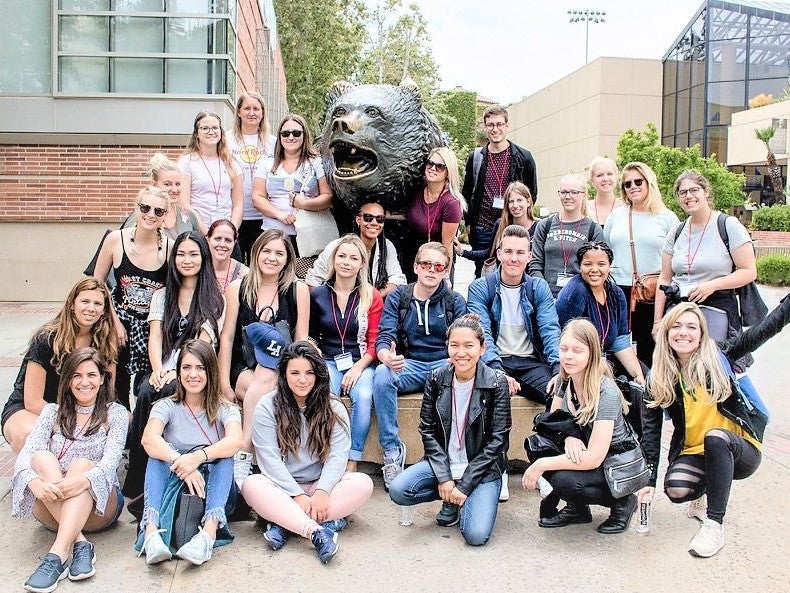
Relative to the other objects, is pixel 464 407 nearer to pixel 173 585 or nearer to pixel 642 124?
pixel 173 585

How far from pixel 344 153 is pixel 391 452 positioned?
1.91 metres

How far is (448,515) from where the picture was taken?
3785mm

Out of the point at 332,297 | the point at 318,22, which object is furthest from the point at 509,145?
the point at 318,22

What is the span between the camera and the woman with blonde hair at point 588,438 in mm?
3580

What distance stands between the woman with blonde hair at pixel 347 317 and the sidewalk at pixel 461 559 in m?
0.74

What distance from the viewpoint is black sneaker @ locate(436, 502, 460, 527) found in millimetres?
3773

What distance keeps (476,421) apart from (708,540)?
3.76 ft

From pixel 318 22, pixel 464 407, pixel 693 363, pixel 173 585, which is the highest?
pixel 318 22

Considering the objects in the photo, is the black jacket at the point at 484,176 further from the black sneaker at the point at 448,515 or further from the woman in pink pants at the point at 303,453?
the black sneaker at the point at 448,515

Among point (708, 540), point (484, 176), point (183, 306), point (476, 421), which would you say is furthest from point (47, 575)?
point (484, 176)

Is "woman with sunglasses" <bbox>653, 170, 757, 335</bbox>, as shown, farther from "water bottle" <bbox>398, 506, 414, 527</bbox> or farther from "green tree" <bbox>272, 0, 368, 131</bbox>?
"green tree" <bbox>272, 0, 368, 131</bbox>

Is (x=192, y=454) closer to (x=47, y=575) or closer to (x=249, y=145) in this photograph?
(x=47, y=575)

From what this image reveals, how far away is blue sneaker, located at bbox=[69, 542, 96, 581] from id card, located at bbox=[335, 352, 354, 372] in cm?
157

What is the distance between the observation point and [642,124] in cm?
4162
